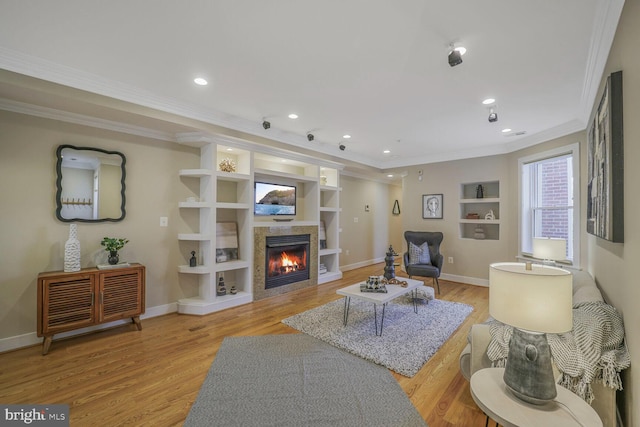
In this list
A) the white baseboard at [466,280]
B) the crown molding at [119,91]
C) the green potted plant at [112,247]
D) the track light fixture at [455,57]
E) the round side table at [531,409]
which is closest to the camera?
the round side table at [531,409]

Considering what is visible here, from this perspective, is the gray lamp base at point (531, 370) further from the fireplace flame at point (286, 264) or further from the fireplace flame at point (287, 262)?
the fireplace flame at point (287, 262)

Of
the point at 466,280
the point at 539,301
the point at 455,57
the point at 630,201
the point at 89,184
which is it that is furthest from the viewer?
the point at 466,280

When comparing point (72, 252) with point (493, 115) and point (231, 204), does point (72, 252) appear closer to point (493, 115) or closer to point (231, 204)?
point (231, 204)

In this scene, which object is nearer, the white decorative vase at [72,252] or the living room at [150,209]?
the living room at [150,209]

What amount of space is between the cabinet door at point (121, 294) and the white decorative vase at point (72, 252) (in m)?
0.26

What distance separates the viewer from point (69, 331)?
289 cm

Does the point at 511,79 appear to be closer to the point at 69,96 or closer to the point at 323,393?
the point at 323,393

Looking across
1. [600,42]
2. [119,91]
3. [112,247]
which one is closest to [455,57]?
[600,42]

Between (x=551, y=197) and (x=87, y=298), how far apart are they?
6.09 m

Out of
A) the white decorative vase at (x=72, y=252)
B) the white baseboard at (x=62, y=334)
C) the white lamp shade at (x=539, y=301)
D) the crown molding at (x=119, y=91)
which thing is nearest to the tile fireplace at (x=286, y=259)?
the white baseboard at (x=62, y=334)

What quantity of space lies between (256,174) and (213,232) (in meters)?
1.26

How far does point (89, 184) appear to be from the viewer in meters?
3.12

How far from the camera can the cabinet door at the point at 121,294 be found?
2.92 m

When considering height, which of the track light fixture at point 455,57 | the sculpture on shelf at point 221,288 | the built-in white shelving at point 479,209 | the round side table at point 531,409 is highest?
the track light fixture at point 455,57
